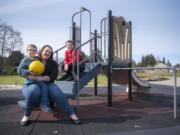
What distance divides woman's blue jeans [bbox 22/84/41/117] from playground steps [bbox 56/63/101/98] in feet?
3.85

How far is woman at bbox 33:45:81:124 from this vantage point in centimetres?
568

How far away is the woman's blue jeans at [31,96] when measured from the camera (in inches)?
217

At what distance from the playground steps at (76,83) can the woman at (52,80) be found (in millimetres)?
915

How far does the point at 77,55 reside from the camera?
7.31 metres

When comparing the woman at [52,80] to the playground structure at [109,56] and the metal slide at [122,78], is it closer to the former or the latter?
the playground structure at [109,56]

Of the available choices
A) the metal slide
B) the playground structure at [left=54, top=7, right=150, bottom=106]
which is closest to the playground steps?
Result: the playground structure at [left=54, top=7, right=150, bottom=106]

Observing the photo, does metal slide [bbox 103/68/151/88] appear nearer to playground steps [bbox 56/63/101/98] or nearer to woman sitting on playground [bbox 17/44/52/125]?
playground steps [bbox 56/63/101/98]

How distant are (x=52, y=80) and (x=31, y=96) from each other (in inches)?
22.8

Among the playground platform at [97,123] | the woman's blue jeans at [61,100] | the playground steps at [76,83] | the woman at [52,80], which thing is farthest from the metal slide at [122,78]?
the woman's blue jeans at [61,100]

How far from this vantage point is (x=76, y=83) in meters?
6.96

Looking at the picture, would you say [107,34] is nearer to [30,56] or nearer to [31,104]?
[30,56]

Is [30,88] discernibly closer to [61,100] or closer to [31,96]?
[31,96]

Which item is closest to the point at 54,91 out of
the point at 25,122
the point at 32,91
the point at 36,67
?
the point at 32,91

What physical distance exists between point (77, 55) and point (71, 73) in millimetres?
603
